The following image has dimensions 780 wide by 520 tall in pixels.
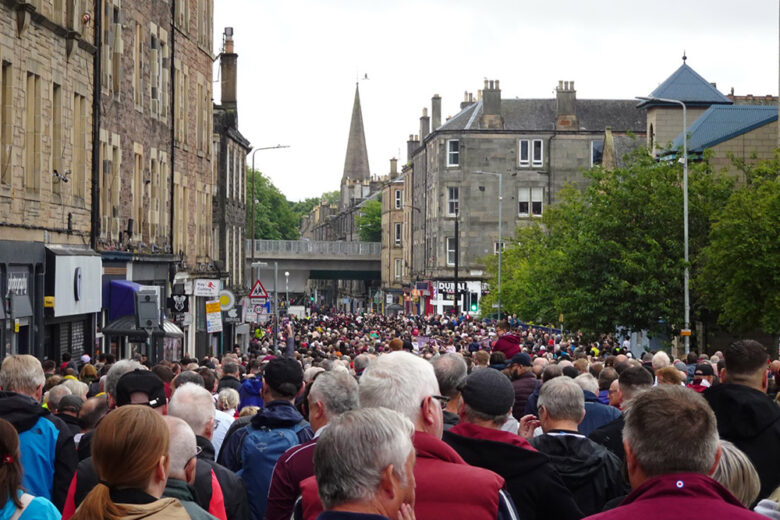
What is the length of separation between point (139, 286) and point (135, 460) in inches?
1120

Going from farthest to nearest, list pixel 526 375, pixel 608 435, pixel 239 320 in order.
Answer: pixel 239 320
pixel 526 375
pixel 608 435

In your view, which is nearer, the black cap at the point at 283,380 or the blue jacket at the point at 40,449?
the blue jacket at the point at 40,449

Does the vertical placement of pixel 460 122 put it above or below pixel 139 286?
above

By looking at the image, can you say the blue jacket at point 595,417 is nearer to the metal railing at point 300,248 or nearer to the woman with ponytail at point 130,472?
the woman with ponytail at point 130,472

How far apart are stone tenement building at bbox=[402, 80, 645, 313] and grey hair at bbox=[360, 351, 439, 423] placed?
79.0m

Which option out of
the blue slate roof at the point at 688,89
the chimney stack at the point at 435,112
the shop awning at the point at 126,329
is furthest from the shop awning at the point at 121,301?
the chimney stack at the point at 435,112

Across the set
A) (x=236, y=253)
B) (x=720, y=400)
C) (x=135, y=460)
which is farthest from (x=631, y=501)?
(x=236, y=253)

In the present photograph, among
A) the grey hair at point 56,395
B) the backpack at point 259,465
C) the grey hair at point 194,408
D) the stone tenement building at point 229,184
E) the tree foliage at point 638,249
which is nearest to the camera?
the grey hair at point 194,408

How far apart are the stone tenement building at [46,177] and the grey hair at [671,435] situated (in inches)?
769

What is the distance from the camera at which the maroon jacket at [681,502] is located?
163 inches

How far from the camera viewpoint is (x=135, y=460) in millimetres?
4859

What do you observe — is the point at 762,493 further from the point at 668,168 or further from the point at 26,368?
the point at 668,168

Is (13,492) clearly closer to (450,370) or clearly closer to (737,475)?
(450,370)

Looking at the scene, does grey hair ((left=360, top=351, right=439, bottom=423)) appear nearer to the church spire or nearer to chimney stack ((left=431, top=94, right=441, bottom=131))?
chimney stack ((left=431, top=94, right=441, bottom=131))
